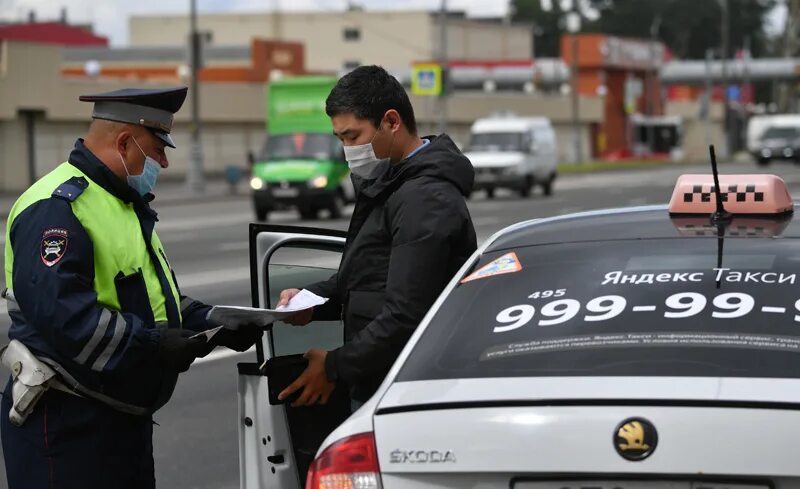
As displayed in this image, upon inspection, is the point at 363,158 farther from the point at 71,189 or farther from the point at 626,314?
the point at 626,314

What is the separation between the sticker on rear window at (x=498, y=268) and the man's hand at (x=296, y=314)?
2.36 ft

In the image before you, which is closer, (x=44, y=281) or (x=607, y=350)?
(x=607, y=350)

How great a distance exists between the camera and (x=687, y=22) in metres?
147

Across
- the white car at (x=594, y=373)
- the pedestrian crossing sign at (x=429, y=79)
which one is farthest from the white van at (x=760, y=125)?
the white car at (x=594, y=373)

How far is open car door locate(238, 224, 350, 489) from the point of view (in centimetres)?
457

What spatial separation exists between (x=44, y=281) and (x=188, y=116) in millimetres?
49251

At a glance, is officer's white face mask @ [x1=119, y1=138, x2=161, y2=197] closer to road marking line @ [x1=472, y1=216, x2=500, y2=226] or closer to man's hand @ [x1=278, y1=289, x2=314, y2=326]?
man's hand @ [x1=278, y1=289, x2=314, y2=326]

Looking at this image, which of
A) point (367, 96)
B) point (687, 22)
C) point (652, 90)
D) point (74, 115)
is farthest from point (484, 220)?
point (687, 22)

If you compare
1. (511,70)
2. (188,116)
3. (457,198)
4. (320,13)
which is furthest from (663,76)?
(457,198)

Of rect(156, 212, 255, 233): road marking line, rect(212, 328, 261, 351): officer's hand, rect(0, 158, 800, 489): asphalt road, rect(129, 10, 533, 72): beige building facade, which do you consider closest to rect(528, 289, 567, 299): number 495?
rect(212, 328, 261, 351): officer's hand

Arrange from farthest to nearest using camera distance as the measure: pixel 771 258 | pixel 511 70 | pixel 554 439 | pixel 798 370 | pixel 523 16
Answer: pixel 523 16
pixel 511 70
pixel 771 258
pixel 798 370
pixel 554 439

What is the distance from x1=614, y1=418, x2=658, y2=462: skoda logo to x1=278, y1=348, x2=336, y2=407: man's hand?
1316 mm

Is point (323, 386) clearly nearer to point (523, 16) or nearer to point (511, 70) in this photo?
point (511, 70)

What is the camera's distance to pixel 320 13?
101 meters
